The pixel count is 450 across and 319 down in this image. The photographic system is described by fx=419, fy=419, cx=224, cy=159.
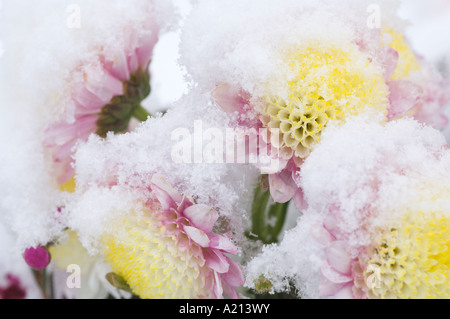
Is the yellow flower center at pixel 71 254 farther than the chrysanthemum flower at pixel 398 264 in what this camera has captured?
Yes

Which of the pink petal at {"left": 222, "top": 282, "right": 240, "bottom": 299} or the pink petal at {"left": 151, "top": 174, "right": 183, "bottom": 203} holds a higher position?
the pink petal at {"left": 151, "top": 174, "right": 183, "bottom": 203}

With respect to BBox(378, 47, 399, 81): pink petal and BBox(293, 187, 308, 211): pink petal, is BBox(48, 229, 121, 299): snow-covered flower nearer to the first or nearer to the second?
BBox(293, 187, 308, 211): pink petal

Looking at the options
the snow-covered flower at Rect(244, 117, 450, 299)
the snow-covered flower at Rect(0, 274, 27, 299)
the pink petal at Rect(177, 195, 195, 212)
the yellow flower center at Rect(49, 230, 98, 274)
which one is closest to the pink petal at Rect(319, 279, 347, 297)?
the snow-covered flower at Rect(244, 117, 450, 299)

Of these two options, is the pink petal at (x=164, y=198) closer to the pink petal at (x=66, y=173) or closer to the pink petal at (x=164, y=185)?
the pink petal at (x=164, y=185)

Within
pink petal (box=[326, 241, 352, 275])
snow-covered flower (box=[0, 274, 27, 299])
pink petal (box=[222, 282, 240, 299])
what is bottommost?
snow-covered flower (box=[0, 274, 27, 299])

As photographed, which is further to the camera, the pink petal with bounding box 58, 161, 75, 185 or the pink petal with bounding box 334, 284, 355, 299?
the pink petal with bounding box 58, 161, 75, 185

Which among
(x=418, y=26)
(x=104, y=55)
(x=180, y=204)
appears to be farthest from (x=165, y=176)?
(x=418, y=26)

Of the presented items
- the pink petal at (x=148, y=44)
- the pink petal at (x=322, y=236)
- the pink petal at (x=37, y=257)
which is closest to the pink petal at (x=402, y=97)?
the pink petal at (x=322, y=236)

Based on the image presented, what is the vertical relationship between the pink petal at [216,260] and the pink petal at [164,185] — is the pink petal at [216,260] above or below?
below
